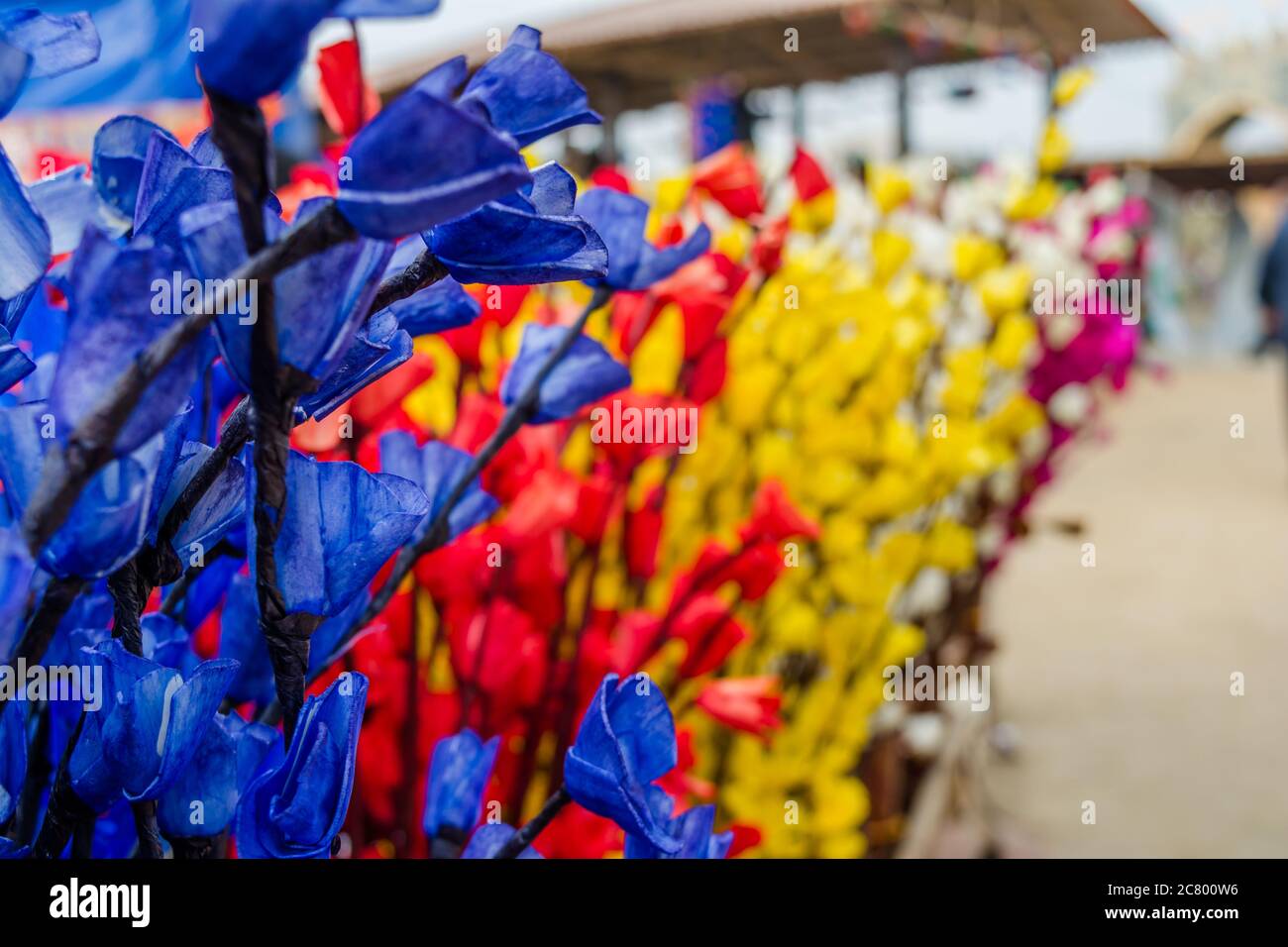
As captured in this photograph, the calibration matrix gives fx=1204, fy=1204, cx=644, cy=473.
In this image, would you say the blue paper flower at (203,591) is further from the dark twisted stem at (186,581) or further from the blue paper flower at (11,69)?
the blue paper flower at (11,69)

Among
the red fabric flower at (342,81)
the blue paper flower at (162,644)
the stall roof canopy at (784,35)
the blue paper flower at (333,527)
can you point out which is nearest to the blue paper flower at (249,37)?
the blue paper flower at (333,527)

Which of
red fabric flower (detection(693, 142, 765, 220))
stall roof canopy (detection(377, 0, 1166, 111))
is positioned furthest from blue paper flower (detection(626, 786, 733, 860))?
stall roof canopy (detection(377, 0, 1166, 111))

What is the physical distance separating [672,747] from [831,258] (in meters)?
1.33

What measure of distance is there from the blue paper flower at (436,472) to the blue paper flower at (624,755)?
0.16 m

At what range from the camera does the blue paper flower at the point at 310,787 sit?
0.30 m

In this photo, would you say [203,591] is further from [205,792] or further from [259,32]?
[259,32]

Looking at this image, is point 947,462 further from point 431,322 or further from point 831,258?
point 431,322

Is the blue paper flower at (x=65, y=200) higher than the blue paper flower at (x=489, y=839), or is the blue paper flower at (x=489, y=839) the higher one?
the blue paper flower at (x=65, y=200)

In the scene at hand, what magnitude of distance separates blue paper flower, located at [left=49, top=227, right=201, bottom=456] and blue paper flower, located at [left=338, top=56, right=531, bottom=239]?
48 mm

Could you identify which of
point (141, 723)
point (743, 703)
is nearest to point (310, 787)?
point (141, 723)

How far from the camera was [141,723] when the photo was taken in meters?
0.31

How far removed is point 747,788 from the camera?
1257 millimetres

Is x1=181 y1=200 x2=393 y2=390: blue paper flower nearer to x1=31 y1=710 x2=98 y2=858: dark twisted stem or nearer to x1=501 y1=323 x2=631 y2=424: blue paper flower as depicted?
x1=31 y1=710 x2=98 y2=858: dark twisted stem
